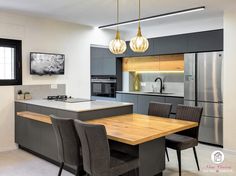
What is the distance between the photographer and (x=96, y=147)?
2398mm

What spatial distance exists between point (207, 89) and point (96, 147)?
3100 millimetres

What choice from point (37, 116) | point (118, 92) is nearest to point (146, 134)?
point (37, 116)

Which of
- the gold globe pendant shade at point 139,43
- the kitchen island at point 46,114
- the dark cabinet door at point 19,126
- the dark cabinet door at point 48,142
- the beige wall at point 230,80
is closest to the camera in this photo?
the gold globe pendant shade at point 139,43

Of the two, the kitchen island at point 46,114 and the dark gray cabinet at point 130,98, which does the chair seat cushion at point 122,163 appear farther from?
the dark gray cabinet at point 130,98

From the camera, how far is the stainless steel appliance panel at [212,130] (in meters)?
4.63

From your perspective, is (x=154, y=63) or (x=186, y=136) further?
(x=154, y=63)

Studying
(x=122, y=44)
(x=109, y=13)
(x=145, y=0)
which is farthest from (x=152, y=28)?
(x=122, y=44)

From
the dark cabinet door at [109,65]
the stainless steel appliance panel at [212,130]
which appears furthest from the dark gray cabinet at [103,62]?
the stainless steel appliance panel at [212,130]

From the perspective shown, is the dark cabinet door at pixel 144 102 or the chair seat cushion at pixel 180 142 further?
the dark cabinet door at pixel 144 102

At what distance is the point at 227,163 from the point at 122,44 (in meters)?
2.50

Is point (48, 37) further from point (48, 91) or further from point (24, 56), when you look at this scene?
point (48, 91)

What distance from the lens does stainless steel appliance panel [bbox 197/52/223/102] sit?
15.1 feet

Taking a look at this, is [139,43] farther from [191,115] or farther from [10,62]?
[10,62]

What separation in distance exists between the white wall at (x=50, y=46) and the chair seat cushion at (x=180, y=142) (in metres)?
2.86
